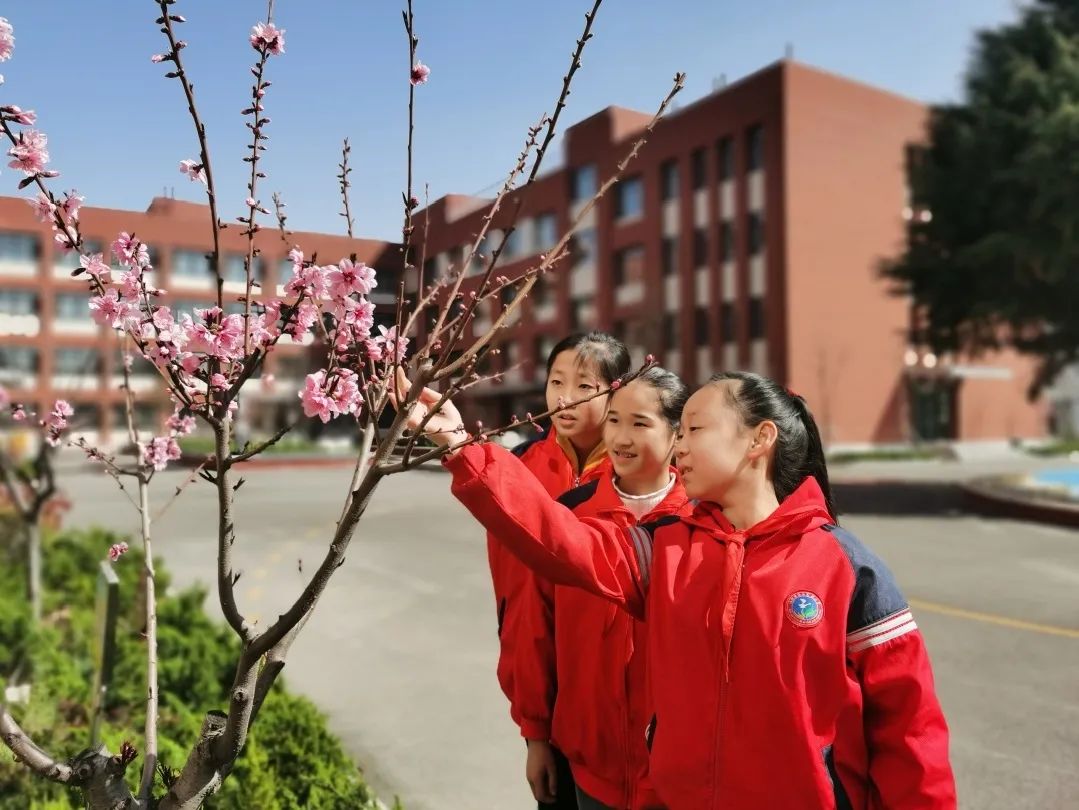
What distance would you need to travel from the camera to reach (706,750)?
5.63 ft

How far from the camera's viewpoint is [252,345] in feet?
5.83

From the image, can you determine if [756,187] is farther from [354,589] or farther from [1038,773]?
[1038,773]

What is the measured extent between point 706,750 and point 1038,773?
293cm

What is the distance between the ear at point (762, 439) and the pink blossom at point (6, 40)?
5.07 ft

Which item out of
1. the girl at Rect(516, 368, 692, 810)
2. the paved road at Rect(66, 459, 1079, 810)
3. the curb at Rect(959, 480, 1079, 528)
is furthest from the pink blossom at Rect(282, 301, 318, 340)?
the curb at Rect(959, 480, 1079, 528)

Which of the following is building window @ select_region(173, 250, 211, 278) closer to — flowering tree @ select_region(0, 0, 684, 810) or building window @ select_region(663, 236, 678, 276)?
flowering tree @ select_region(0, 0, 684, 810)

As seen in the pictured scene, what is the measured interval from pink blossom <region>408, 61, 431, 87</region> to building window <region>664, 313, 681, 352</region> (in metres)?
29.8

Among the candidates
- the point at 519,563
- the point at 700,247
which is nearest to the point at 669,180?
the point at 700,247

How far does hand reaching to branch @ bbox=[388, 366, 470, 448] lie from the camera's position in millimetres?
1760

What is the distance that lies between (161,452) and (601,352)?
1350 mm

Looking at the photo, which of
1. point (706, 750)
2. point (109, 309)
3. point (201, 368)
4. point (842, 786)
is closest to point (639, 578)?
point (706, 750)

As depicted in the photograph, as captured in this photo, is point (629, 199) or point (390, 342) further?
point (629, 199)

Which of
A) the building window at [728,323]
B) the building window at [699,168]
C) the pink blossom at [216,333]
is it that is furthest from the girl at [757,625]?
the building window at [699,168]

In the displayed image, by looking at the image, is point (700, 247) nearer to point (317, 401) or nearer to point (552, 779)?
point (552, 779)
